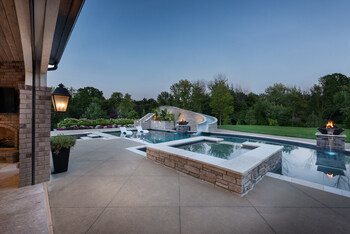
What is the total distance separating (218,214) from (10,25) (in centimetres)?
409

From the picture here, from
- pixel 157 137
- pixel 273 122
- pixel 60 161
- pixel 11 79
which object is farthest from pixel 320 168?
pixel 273 122

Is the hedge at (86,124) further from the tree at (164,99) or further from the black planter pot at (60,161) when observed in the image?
the tree at (164,99)

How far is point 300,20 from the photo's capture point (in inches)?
433

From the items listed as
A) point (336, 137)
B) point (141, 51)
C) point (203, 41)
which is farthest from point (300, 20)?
point (141, 51)

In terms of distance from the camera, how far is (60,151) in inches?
142

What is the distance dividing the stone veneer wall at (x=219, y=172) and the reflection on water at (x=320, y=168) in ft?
2.16

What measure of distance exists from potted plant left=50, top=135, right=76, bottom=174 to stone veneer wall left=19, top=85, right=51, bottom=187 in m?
0.41

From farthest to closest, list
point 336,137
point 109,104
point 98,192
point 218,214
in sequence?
point 109,104, point 336,137, point 98,192, point 218,214

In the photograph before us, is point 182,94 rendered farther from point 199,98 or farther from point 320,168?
point 320,168

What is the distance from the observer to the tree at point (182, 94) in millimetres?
26958

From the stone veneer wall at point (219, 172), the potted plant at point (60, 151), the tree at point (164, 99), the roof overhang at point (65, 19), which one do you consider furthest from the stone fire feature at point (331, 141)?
the tree at point (164, 99)

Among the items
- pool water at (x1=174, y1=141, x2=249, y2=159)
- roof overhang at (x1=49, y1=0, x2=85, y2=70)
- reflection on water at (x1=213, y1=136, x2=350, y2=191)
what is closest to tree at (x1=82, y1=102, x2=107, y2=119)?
pool water at (x1=174, y1=141, x2=249, y2=159)

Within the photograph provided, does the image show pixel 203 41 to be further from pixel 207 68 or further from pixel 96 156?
pixel 96 156

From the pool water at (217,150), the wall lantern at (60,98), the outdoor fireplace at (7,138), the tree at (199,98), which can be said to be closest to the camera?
the wall lantern at (60,98)
